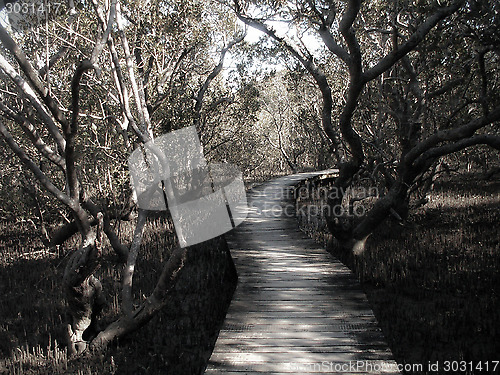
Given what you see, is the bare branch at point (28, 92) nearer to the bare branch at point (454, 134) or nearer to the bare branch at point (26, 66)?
the bare branch at point (26, 66)

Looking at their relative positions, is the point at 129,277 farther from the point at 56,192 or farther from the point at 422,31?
the point at 422,31

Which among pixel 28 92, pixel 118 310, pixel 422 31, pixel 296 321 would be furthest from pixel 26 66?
pixel 422 31

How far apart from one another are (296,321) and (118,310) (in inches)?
118

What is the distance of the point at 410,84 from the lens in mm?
8086

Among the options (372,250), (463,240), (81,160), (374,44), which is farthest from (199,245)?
(374,44)

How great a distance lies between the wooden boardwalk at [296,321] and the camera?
3.58 metres

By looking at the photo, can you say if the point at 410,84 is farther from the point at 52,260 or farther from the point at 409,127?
the point at 52,260

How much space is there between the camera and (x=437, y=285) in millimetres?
6652

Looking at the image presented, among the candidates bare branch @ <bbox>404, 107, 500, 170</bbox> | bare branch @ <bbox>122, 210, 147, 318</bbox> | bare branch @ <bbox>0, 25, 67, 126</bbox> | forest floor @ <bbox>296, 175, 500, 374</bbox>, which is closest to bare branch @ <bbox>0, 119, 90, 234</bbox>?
bare branch @ <bbox>122, 210, 147, 318</bbox>

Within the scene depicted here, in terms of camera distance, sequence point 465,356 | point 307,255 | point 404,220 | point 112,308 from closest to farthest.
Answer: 1. point 465,356
2. point 112,308
3. point 307,255
4. point 404,220

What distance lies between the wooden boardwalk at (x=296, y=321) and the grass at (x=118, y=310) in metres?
0.77

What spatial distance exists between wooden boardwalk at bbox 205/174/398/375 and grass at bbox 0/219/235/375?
77 centimetres

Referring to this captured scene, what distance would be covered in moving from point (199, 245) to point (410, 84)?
5.23m

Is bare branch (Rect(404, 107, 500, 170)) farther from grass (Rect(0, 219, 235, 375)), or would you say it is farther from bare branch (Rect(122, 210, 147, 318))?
bare branch (Rect(122, 210, 147, 318))
